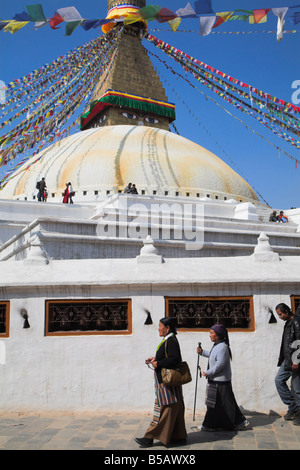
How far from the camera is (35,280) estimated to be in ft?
15.7

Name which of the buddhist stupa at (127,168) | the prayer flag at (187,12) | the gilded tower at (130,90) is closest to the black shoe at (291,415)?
the prayer flag at (187,12)

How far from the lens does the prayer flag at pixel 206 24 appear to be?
391 inches

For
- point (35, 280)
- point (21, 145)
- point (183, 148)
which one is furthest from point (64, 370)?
point (183, 148)

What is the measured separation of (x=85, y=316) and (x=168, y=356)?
151 centimetres

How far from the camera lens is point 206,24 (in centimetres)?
1008

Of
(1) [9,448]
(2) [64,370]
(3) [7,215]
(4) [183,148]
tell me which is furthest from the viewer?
(4) [183,148]

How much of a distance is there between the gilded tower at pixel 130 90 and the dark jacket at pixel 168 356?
1894 cm

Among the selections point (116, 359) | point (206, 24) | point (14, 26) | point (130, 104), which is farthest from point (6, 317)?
point (130, 104)

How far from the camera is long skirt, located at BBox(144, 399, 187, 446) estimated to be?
3.51m

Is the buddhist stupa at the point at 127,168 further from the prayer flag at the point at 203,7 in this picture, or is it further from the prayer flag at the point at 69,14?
the prayer flag at the point at 203,7

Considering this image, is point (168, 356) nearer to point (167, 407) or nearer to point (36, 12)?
point (167, 407)
